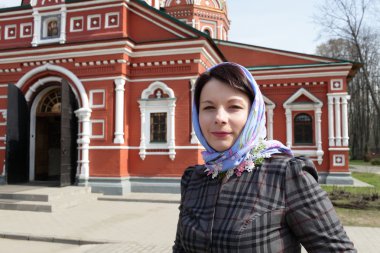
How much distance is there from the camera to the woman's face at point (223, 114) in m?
1.58

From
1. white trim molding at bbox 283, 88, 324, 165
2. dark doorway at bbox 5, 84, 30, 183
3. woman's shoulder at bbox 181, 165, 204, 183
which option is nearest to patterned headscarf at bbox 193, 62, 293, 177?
woman's shoulder at bbox 181, 165, 204, 183

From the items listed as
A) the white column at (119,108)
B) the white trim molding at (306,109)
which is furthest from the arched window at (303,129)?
the white column at (119,108)

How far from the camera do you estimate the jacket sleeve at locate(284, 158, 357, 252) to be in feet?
4.58

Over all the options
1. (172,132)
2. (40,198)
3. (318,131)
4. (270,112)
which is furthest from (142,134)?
(318,131)

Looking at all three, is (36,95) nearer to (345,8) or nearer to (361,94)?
(345,8)

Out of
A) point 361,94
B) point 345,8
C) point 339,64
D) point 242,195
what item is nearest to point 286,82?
point 339,64

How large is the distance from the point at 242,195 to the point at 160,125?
11.0m

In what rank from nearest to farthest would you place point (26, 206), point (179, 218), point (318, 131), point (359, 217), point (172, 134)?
point (179, 218) → point (359, 217) → point (26, 206) → point (172, 134) → point (318, 131)

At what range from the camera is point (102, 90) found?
1220cm

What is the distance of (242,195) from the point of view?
1.53 m

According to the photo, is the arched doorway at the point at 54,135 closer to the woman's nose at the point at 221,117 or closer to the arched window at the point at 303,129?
the arched window at the point at 303,129

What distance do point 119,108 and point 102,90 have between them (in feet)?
3.08

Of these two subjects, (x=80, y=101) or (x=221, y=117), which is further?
(x=80, y=101)

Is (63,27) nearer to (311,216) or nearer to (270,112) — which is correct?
(270,112)
